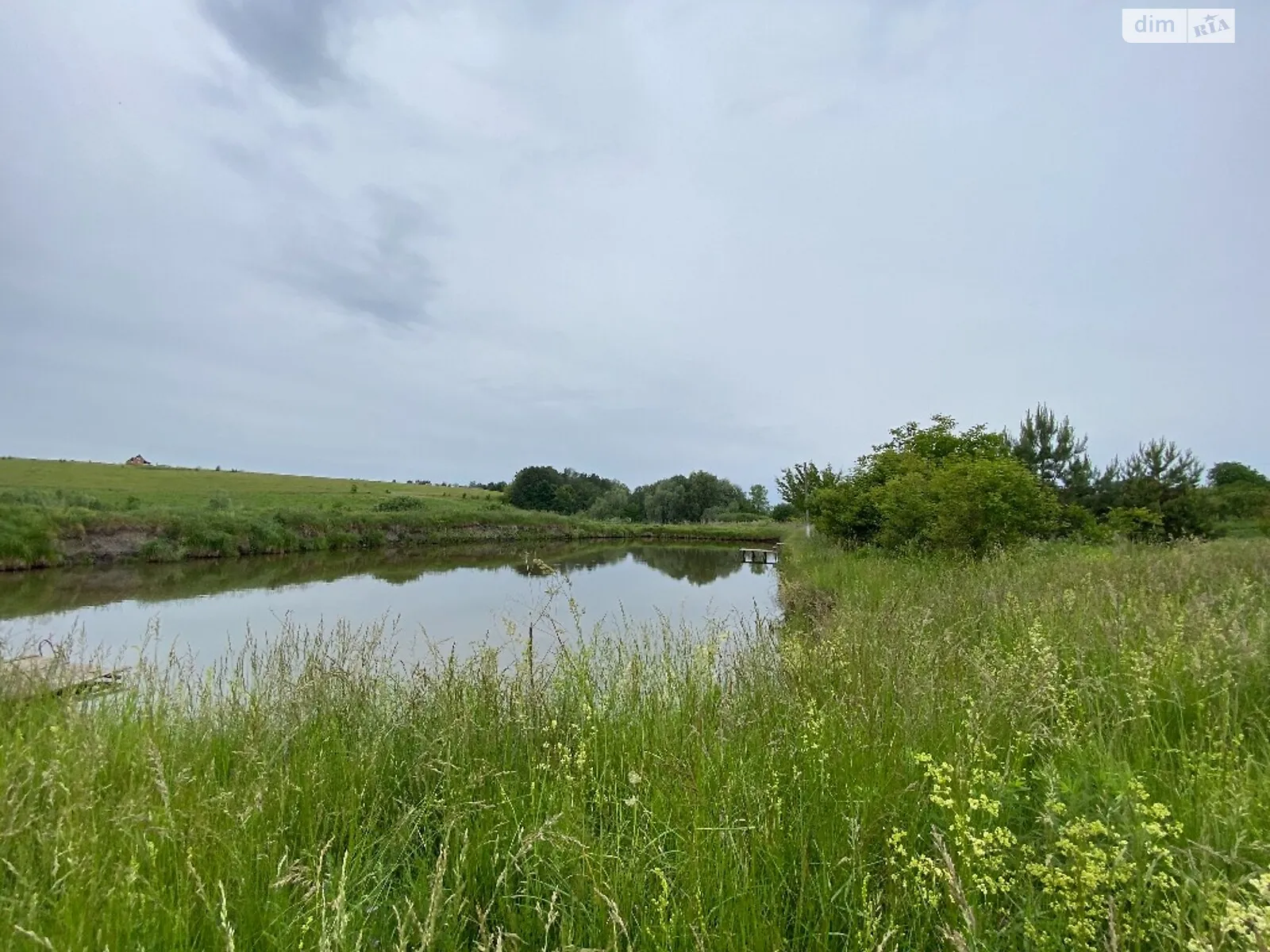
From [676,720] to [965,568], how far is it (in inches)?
310

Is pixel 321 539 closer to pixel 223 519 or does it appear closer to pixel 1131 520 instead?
pixel 223 519

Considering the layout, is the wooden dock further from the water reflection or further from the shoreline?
the shoreline

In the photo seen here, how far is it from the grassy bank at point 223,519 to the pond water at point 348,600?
144 centimetres

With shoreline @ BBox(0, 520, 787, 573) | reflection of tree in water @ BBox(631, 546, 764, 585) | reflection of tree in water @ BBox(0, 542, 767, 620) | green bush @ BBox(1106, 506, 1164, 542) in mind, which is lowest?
reflection of tree in water @ BBox(0, 542, 767, 620)

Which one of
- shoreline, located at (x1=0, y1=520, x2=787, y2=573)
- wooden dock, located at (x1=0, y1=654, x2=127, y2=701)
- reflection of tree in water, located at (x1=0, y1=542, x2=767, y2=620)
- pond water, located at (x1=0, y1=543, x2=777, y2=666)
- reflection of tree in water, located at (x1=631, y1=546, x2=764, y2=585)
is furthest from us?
reflection of tree in water, located at (x1=631, y1=546, x2=764, y2=585)

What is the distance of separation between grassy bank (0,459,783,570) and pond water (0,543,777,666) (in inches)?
56.6

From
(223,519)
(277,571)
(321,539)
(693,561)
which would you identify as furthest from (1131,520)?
(223,519)

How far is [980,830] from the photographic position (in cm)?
187

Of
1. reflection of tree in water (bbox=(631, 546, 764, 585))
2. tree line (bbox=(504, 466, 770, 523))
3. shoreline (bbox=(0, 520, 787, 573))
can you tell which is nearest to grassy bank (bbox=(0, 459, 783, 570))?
shoreline (bbox=(0, 520, 787, 573))

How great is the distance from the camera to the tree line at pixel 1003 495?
35.1 ft

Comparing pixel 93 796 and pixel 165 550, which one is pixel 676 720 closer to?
pixel 93 796

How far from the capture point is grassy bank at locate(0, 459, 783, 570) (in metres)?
20.6

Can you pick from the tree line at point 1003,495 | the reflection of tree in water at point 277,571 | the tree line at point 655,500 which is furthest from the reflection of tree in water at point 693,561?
the tree line at point 655,500

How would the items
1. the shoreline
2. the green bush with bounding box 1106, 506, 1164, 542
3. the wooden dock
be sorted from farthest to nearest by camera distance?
1. the shoreline
2. the green bush with bounding box 1106, 506, 1164, 542
3. the wooden dock
